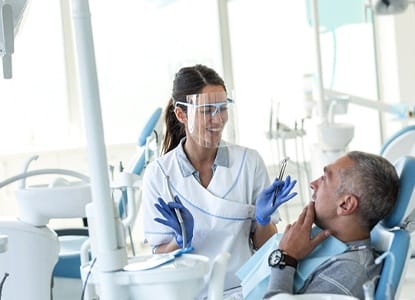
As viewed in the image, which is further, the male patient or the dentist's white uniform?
the dentist's white uniform

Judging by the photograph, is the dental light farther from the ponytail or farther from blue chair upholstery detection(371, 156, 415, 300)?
blue chair upholstery detection(371, 156, 415, 300)

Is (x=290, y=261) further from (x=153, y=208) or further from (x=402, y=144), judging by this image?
(x=402, y=144)

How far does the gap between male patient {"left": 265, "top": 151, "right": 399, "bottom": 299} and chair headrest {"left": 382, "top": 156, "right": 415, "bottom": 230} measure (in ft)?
0.05


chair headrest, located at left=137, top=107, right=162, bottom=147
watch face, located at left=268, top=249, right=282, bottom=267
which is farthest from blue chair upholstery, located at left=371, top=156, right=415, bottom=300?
chair headrest, located at left=137, top=107, right=162, bottom=147

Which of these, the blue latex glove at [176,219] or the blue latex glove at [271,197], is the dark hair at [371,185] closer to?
the blue latex glove at [271,197]

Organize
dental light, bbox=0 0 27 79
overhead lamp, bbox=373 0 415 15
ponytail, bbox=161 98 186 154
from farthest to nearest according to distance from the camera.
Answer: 1. overhead lamp, bbox=373 0 415 15
2. ponytail, bbox=161 98 186 154
3. dental light, bbox=0 0 27 79

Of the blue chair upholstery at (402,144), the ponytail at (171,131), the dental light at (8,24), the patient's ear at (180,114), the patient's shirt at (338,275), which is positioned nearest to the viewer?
the patient's shirt at (338,275)

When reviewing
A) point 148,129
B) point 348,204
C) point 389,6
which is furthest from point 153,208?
point 389,6

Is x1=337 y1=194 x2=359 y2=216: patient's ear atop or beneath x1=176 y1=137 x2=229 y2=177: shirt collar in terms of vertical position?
beneath

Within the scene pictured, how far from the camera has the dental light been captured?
72.1 inches

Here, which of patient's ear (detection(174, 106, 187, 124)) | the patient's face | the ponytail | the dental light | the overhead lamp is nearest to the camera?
the patient's face

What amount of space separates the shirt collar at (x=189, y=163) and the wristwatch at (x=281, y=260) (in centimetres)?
45

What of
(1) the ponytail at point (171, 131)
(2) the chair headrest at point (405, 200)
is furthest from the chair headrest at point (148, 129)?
(2) the chair headrest at point (405, 200)

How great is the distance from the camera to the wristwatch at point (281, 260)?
1.67m
